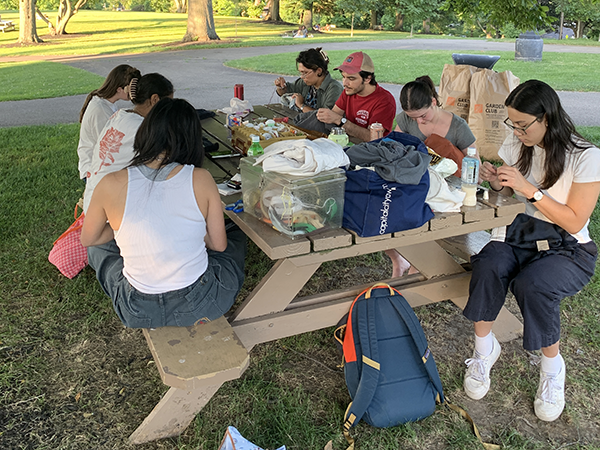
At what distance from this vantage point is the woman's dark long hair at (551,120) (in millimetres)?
2424

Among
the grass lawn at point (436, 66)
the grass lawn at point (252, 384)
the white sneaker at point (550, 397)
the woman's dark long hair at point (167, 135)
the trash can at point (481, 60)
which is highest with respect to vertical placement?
the woman's dark long hair at point (167, 135)

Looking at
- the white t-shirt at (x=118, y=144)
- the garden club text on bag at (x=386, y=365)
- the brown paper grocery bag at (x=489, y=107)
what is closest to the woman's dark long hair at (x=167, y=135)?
the white t-shirt at (x=118, y=144)

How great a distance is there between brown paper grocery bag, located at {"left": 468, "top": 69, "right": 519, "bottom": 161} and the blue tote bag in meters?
3.70

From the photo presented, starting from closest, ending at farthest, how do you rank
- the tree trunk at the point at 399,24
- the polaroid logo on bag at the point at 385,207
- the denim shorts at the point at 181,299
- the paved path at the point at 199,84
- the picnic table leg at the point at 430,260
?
the polaroid logo on bag at the point at 385,207
the denim shorts at the point at 181,299
the picnic table leg at the point at 430,260
the paved path at the point at 199,84
the tree trunk at the point at 399,24

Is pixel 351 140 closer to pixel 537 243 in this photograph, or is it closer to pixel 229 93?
pixel 537 243

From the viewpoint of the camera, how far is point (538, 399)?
2496 millimetres

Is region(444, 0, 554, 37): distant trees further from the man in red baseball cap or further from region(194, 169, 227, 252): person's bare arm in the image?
region(194, 169, 227, 252): person's bare arm

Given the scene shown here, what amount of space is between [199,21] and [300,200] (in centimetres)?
2491

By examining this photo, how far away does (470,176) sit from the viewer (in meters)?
2.44

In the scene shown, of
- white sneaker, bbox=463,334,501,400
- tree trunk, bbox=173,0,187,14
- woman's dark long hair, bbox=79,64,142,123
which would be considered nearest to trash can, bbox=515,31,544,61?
woman's dark long hair, bbox=79,64,142,123

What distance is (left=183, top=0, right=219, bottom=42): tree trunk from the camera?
24.4m

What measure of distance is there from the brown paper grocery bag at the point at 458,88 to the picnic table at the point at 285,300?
341cm

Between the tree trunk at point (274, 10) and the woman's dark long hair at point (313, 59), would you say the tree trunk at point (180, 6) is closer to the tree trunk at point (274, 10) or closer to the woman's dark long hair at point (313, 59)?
the tree trunk at point (274, 10)

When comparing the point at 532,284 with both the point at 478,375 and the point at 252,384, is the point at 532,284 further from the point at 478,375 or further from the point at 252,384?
the point at 252,384
